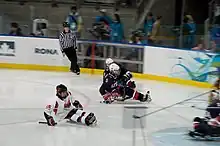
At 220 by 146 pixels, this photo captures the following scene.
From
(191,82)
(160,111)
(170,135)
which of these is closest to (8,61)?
(191,82)

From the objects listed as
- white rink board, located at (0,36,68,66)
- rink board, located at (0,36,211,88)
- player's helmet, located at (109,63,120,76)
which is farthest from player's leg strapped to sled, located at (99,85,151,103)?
white rink board, located at (0,36,68,66)

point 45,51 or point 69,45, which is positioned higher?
point 69,45

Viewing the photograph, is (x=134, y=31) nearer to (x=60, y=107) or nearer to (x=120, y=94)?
(x=120, y=94)

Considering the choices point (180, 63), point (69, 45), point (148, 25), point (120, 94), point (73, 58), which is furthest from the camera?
point (148, 25)

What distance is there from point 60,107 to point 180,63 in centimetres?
494

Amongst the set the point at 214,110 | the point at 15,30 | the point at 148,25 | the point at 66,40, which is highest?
the point at 148,25

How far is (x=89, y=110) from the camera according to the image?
7.88 meters

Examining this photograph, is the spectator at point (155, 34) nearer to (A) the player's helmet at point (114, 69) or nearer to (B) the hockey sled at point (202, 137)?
(A) the player's helmet at point (114, 69)

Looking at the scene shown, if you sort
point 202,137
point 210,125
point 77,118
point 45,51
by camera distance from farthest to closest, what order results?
point 45,51, point 77,118, point 202,137, point 210,125

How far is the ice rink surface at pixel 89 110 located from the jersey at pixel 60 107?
0.17m

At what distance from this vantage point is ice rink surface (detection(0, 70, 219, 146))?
19.8 ft

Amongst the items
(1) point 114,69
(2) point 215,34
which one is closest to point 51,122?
(1) point 114,69

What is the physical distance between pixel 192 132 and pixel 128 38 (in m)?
6.41

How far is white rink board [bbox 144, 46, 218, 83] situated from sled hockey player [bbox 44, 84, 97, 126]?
4.44 m
